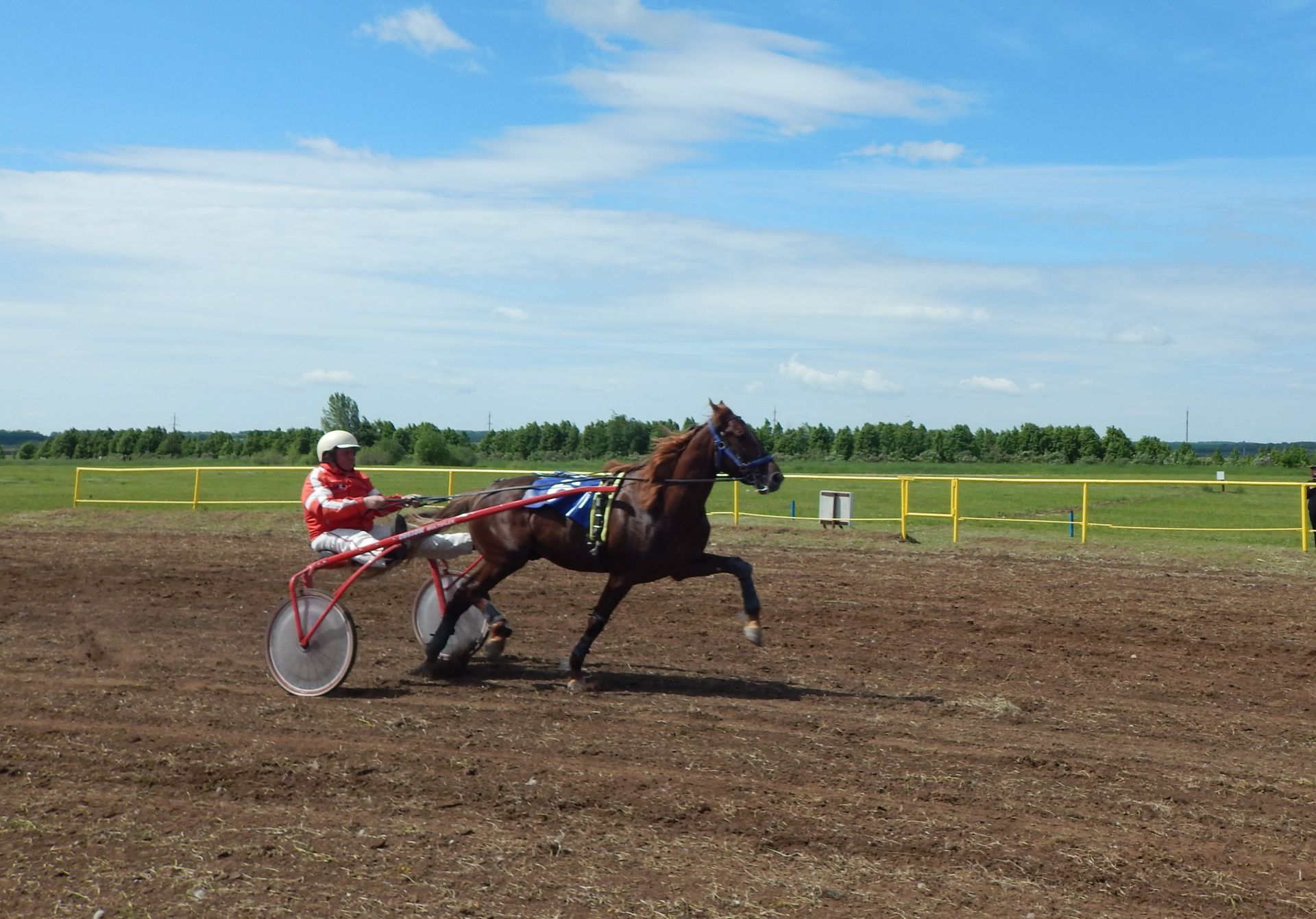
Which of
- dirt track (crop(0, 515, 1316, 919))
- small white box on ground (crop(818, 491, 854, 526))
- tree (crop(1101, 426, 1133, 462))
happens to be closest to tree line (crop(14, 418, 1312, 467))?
tree (crop(1101, 426, 1133, 462))

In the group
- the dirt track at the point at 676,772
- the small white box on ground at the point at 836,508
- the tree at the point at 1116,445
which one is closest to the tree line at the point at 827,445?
the tree at the point at 1116,445

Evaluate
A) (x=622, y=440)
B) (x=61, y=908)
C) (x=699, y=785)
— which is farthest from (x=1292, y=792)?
(x=622, y=440)

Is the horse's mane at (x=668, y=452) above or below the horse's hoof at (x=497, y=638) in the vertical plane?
above

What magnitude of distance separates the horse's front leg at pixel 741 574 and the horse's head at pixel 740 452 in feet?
1.80

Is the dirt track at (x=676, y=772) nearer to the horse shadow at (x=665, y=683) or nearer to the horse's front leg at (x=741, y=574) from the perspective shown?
the horse shadow at (x=665, y=683)

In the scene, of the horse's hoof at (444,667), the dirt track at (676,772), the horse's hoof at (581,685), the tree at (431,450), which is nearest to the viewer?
the dirt track at (676,772)

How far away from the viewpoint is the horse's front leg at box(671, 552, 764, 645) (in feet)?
27.2

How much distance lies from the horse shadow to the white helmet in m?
1.90

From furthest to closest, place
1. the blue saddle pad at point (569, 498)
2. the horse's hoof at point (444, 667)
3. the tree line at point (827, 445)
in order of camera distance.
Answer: the tree line at point (827, 445) → the horse's hoof at point (444, 667) → the blue saddle pad at point (569, 498)

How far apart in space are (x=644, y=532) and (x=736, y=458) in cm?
84

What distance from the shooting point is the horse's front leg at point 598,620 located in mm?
8555

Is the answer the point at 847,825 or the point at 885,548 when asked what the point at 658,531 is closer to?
the point at 847,825

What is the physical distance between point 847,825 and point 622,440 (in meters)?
59.8

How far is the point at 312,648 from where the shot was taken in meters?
8.31
